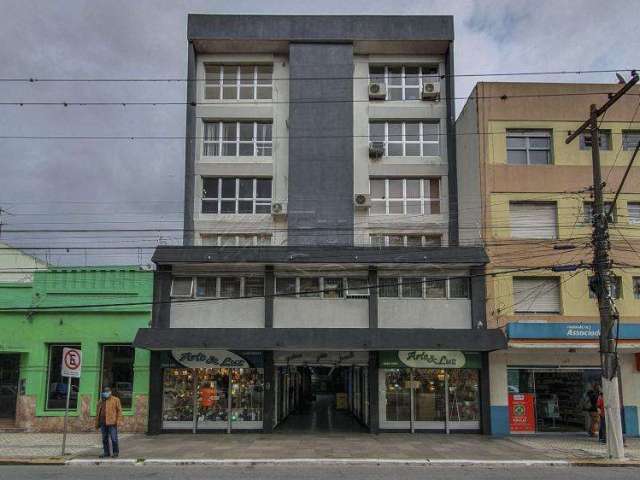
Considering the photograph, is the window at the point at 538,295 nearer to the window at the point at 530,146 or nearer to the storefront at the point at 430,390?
the storefront at the point at 430,390

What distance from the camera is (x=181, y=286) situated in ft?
76.5

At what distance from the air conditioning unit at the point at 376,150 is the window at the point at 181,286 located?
909 cm

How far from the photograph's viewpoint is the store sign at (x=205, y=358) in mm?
22750

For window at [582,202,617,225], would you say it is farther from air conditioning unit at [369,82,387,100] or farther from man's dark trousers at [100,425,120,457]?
man's dark trousers at [100,425,120,457]

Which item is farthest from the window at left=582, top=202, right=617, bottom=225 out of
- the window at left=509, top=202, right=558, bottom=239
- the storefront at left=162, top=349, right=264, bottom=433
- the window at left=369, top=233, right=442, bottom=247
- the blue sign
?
the storefront at left=162, top=349, right=264, bottom=433

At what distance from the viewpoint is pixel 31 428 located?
22.5 metres

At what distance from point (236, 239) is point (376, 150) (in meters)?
6.74

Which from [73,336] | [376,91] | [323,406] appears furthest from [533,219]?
[323,406]

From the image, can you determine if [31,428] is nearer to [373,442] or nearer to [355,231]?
[373,442]

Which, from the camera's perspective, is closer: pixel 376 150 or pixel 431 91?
pixel 376 150

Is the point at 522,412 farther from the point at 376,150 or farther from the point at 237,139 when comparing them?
the point at 237,139

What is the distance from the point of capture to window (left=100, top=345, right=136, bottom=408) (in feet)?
75.5

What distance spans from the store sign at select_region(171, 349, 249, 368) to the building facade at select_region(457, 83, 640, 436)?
9.18m

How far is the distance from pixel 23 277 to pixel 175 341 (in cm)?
888
